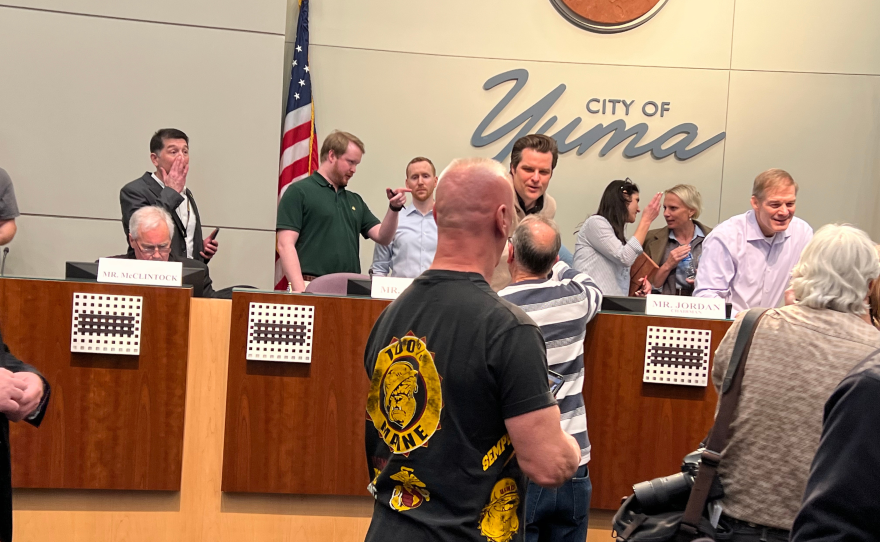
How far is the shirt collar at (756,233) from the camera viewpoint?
3.62 metres

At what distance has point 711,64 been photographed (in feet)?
21.3

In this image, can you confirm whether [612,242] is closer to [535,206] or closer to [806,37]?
[535,206]

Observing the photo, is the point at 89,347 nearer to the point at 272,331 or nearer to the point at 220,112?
the point at 272,331

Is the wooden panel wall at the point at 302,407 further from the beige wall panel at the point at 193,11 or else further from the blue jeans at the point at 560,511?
the beige wall panel at the point at 193,11

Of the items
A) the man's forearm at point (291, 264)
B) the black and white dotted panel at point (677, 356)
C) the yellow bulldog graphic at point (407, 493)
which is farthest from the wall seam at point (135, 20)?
the yellow bulldog graphic at point (407, 493)

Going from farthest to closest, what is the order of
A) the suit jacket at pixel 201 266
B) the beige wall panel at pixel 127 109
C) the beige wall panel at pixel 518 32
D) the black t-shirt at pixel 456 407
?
the beige wall panel at pixel 518 32 → the beige wall panel at pixel 127 109 → the suit jacket at pixel 201 266 → the black t-shirt at pixel 456 407

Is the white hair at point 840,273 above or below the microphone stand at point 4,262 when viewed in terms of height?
above

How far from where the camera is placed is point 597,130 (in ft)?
21.2

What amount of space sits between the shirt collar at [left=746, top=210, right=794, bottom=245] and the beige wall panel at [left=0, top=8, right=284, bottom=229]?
10.1 feet

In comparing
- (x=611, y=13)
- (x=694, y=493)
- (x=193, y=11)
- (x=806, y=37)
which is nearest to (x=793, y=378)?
(x=694, y=493)

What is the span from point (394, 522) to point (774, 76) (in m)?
5.94

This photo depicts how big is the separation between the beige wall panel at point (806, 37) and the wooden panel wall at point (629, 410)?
431cm

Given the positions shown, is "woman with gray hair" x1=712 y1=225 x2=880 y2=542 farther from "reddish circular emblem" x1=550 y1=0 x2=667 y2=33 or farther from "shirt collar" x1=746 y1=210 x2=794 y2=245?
"reddish circular emblem" x1=550 y1=0 x2=667 y2=33

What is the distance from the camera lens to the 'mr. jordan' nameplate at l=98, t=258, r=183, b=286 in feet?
9.19
